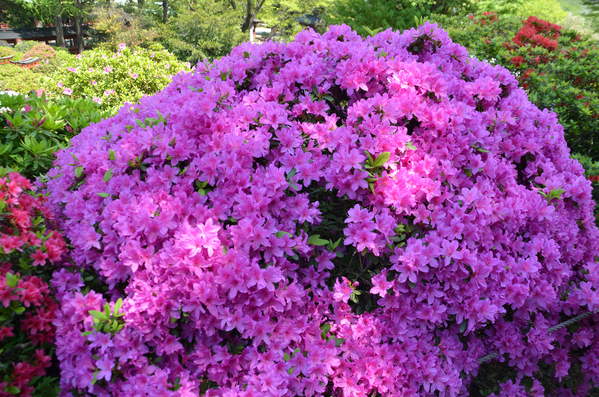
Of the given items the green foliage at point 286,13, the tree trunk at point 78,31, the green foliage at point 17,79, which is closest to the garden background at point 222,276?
the green foliage at point 17,79

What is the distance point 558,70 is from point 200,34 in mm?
22126

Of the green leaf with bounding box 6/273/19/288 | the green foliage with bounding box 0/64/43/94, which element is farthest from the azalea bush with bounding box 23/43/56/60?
the green leaf with bounding box 6/273/19/288

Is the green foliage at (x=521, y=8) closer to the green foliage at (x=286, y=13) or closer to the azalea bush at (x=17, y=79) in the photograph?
the green foliage at (x=286, y=13)

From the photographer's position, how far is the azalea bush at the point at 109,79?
8.40 m

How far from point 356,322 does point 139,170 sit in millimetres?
1444

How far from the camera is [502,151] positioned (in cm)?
284

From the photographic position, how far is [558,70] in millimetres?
6602

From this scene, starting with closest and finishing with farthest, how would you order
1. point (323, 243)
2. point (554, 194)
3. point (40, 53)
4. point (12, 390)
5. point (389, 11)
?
point (12, 390), point (323, 243), point (554, 194), point (389, 11), point (40, 53)

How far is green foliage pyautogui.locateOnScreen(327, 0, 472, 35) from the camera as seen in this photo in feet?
57.9

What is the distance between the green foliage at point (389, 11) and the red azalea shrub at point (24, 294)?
53.9 ft

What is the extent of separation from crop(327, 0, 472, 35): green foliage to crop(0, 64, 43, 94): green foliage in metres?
12.0

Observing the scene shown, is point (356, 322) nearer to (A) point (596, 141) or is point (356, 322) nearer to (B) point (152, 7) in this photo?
(A) point (596, 141)

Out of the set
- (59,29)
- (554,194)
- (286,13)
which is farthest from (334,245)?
(59,29)

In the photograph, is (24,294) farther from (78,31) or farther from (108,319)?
(78,31)
